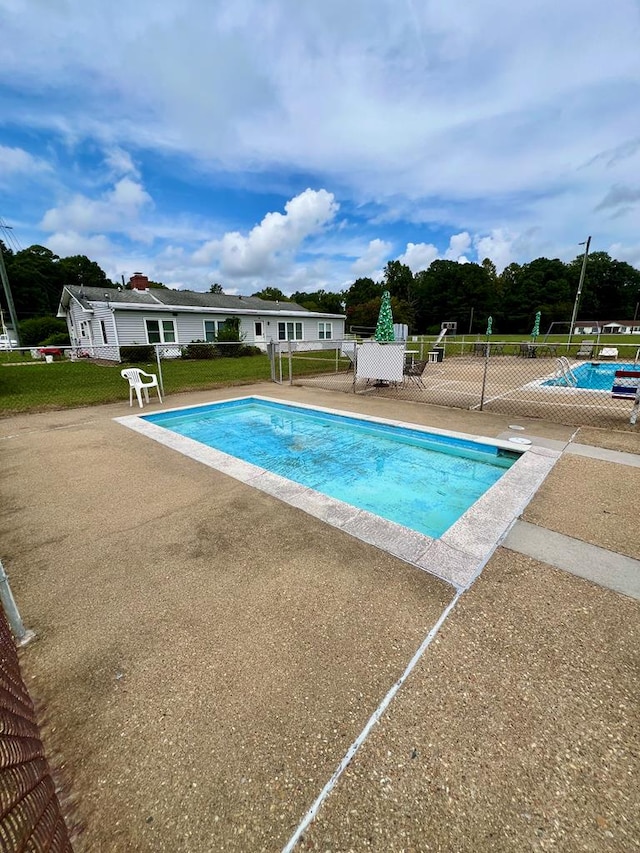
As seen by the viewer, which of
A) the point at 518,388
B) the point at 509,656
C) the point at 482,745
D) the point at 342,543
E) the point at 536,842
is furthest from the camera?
the point at 518,388

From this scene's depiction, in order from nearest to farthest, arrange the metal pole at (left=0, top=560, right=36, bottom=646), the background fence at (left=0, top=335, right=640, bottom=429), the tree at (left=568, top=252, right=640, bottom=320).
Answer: the metal pole at (left=0, top=560, right=36, bottom=646) < the background fence at (left=0, top=335, right=640, bottom=429) < the tree at (left=568, top=252, right=640, bottom=320)

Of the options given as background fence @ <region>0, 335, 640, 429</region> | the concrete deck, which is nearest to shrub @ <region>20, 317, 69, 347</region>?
background fence @ <region>0, 335, 640, 429</region>

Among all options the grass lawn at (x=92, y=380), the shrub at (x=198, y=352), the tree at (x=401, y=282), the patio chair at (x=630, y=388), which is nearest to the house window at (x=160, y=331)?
the shrub at (x=198, y=352)

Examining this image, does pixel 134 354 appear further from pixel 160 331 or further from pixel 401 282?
pixel 401 282

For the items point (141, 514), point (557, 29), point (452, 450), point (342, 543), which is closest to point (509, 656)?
point (342, 543)

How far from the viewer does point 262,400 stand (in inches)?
373

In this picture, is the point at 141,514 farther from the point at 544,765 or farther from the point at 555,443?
the point at 555,443

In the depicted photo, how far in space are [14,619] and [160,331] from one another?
19.1 meters

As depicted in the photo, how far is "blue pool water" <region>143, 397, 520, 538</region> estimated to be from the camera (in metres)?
4.64

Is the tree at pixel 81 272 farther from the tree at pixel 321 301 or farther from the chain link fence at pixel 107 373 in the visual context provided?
the chain link fence at pixel 107 373

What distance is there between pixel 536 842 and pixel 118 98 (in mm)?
13702

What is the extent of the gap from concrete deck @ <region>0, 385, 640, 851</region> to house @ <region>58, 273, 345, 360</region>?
13.1m

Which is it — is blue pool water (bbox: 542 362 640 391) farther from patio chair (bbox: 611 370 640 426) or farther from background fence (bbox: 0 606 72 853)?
background fence (bbox: 0 606 72 853)

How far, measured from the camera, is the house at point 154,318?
57.3 ft
